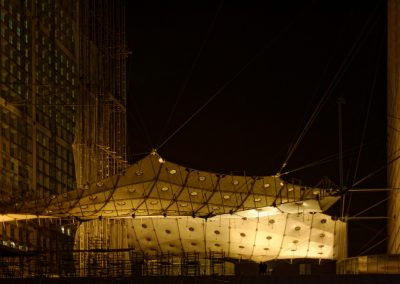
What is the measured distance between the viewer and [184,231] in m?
41.6

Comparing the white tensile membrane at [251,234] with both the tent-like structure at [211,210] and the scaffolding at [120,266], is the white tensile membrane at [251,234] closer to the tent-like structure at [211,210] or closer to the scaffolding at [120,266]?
the tent-like structure at [211,210]

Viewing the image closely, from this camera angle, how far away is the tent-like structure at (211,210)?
1575 inches

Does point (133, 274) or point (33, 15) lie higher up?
point (33, 15)

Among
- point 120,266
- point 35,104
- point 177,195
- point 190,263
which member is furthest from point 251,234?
point 35,104

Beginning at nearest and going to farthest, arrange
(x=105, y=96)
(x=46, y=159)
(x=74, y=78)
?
(x=105, y=96) → (x=46, y=159) → (x=74, y=78)

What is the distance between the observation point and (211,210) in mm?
41312

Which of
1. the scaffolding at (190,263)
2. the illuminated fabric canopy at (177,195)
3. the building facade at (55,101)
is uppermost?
the building facade at (55,101)

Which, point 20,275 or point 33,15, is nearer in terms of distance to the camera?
point 20,275

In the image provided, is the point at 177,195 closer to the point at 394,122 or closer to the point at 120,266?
the point at 120,266

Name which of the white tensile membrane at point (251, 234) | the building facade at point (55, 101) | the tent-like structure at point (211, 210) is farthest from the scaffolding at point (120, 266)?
the building facade at point (55, 101)

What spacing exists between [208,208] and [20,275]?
26.1 feet

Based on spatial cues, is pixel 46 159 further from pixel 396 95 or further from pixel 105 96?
pixel 396 95

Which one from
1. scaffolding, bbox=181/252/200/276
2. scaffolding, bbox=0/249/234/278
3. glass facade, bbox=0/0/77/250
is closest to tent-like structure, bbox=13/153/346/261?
scaffolding, bbox=181/252/200/276

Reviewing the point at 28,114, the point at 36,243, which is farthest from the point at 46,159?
the point at 36,243
